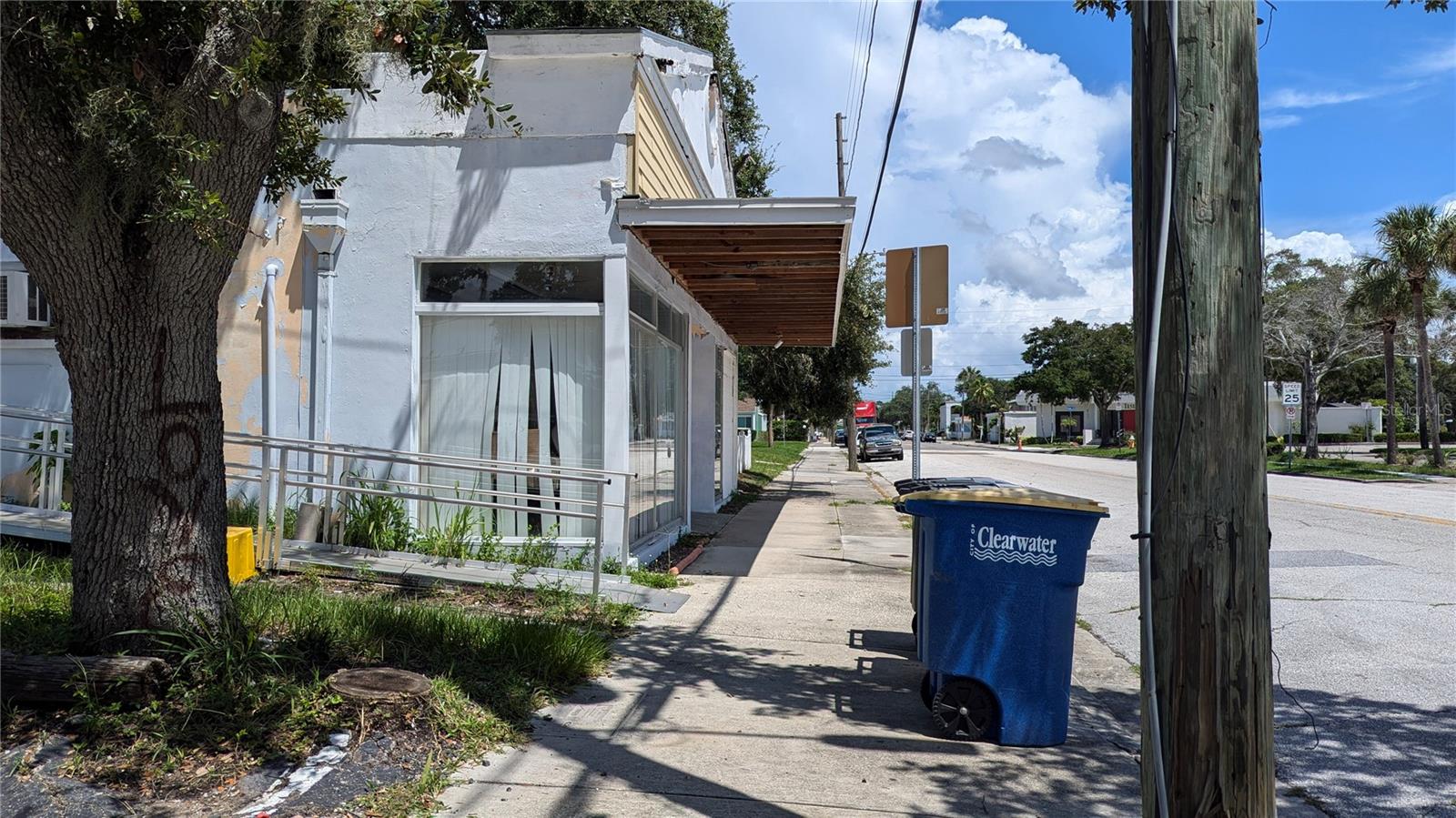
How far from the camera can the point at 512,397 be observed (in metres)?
9.48

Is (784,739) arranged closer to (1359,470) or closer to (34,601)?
(34,601)

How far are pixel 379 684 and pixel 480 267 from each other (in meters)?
5.37

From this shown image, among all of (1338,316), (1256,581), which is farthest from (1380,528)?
(1338,316)

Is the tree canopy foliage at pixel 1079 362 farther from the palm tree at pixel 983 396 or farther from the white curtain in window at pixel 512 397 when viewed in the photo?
the white curtain in window at pixel 512 397

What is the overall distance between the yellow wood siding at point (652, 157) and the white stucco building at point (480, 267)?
6 cm

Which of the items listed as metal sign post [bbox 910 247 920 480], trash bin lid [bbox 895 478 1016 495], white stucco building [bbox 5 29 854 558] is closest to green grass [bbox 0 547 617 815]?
trash bin lid [bbox 895 478 1016 495]

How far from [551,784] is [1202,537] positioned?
9.53 feet

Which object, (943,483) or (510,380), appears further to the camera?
(510,380)

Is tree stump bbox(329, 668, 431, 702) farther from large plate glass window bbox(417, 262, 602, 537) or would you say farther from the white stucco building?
large plate glass window bbox(417, 262, 602, 537)

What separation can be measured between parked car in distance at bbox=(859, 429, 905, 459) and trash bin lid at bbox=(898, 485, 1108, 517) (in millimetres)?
40263

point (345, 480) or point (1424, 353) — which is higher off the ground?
point (1424, 353)

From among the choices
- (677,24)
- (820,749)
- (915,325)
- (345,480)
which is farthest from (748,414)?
(820,749)

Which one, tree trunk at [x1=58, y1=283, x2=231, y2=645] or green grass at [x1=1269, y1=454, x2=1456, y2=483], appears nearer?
tree trunk at [x1=58, y1=283, x2=231, y2=645]

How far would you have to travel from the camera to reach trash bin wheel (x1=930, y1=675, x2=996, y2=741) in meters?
5.11
